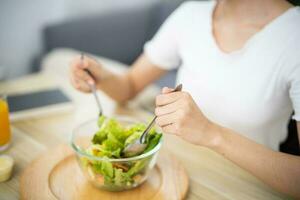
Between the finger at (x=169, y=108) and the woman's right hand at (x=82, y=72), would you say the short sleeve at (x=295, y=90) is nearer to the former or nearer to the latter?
the finger at (x=169, y=108)

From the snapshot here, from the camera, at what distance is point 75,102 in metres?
1.45

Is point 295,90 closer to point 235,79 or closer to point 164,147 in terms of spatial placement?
point 235,79

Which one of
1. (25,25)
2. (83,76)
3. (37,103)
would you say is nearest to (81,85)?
(83,76)

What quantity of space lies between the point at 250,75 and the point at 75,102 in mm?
689

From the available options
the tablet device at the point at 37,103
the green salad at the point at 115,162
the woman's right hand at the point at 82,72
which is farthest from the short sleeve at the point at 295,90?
the tablet device at the point at 37,103

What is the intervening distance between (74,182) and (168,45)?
677 millimetres

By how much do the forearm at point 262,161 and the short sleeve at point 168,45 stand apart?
1.84ft

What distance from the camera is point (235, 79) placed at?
46.3 inches

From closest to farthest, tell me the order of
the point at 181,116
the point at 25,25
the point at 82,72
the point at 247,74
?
the point at 181,116, the point at 247,74, the point at 82,72, the point at 25,25

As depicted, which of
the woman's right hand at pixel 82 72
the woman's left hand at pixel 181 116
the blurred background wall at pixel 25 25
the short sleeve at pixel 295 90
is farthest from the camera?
the blurred background wall at pixel 25 25

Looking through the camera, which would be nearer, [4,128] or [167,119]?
[167,119]

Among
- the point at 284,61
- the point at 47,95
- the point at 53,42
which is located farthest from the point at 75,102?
the point at 53,42

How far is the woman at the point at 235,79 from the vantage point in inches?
36.3

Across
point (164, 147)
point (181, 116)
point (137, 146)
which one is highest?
point (181, 116)
